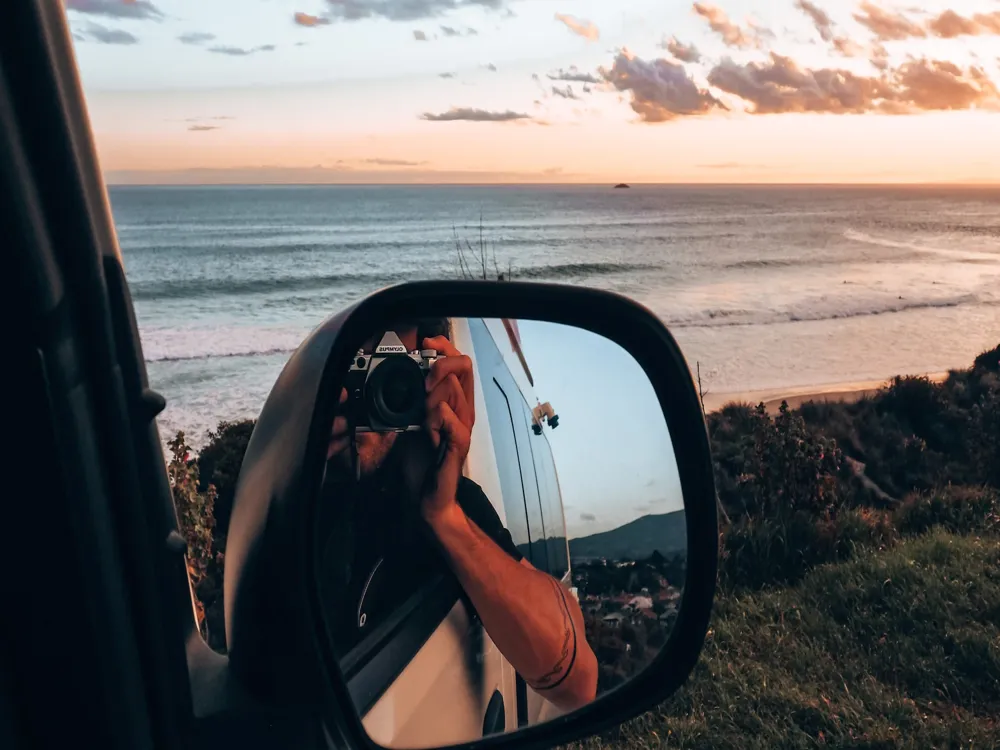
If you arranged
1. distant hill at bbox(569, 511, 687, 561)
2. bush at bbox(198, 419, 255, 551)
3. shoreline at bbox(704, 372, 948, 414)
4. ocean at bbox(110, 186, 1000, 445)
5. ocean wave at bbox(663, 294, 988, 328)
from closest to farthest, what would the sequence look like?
distant hill at bbox(569, 511, 687, 561) → bush at bbox(198, 419, 255, 551) → shoreline at bbox(704, 372, 948, 414) → ocean at bbox(110, 186, 1000, 445) → ocean wave at bbox(663, 294, 988, 328)

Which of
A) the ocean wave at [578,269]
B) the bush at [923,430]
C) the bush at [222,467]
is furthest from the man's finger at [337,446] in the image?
the ocean wave at [578,269]

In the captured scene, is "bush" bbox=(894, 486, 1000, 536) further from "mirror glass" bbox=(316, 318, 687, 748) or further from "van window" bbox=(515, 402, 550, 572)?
"van window" bbox=(515, 402, 550, 572)

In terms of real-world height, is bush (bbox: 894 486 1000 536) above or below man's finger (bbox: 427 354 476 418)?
below

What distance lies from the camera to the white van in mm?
144

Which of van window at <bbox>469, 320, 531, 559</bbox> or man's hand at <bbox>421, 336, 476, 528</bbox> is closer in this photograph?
man's hand at <bbox>421, 336, 476, 528</bbox>

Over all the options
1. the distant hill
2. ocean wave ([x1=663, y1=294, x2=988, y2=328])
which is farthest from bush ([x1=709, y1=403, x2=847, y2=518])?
ocean wave ([x1=663, y1=294, x2=988, y2=328])

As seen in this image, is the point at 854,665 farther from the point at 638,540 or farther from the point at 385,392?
the point at 385,392

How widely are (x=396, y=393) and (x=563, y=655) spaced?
500 mm

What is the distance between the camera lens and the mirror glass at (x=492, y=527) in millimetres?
1060

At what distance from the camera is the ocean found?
70.2ft

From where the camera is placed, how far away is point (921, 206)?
10062cm

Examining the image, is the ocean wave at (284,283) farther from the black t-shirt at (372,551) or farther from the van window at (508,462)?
the black t-shirt at (372,551)

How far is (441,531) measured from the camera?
43.8 inches

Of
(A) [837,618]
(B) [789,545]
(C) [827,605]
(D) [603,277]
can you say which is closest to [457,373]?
(A) [837,618]
